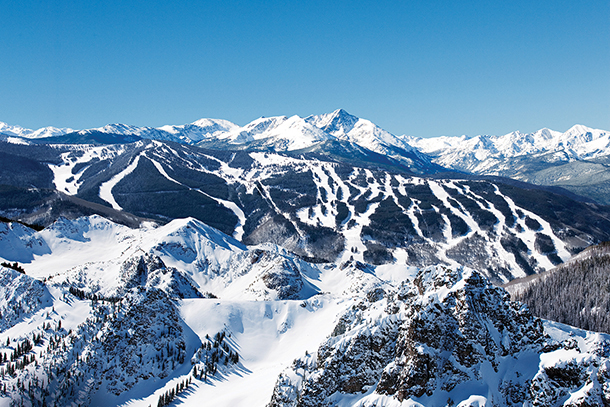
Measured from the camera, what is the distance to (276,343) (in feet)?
399

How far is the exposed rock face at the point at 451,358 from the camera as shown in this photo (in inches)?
1848

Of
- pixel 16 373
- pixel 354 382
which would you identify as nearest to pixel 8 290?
pixel 16 373

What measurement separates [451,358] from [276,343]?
3072 inches

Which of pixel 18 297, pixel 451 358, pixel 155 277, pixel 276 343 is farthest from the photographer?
pixel 155 277

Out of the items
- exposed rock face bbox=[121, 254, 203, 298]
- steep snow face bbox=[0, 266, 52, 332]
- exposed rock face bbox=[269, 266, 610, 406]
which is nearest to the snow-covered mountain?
exposed rock face bbox=[269, 266, 610, 406]

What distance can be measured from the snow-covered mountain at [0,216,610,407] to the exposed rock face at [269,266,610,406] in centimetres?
15

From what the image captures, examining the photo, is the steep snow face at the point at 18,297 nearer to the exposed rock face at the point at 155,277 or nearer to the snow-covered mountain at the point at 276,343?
the snow-covered mountain at the point at 276,343

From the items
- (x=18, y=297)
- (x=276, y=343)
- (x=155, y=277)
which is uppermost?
(x=18, y=297)

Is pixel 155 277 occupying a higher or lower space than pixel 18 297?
lower

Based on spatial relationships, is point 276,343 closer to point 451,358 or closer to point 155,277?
point 155,277

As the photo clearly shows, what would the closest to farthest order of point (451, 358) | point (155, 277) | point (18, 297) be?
point (451, 358)
point (18, 297)
point (155, 277)

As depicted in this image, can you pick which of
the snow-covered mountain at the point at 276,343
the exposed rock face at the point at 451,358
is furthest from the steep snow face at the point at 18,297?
the exposed rock face at the point at 451,358

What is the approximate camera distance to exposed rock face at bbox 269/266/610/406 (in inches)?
1848

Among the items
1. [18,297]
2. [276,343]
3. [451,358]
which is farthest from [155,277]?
[451,358]
